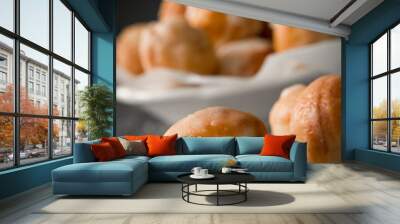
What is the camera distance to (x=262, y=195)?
16.2 feet

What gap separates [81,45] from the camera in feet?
26.6

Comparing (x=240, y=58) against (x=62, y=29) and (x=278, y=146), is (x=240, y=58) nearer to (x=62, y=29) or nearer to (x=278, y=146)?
(x=278, y=146)

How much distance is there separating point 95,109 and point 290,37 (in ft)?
15.2

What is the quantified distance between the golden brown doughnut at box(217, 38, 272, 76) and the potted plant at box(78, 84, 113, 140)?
8.82ft

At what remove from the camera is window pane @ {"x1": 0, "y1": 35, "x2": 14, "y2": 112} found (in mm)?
4789

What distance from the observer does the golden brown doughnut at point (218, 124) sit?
27.5 feet

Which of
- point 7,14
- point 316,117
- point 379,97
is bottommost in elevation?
point 316,117

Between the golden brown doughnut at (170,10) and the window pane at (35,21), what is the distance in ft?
10.4

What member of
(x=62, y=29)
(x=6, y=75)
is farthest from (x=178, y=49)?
(x=6, y=75)

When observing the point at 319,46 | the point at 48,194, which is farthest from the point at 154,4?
the point at 48,194

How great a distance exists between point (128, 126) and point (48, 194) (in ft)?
12.9

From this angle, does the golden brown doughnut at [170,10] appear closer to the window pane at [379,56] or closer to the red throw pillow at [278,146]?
the red throw pillow at [278,146]

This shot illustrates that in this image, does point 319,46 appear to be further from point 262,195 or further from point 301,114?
point 262,195

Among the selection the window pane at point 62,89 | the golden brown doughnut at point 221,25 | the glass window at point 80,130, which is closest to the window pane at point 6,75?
the window pane at point 62,89
